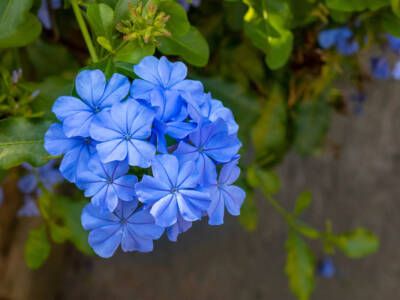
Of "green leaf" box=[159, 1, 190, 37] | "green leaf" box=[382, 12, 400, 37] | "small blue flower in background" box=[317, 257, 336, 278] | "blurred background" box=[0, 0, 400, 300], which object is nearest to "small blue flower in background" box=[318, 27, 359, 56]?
"blurred background" box=[0, 0, 400, 300]

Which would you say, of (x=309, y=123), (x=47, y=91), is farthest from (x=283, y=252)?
(x=47, y=91)

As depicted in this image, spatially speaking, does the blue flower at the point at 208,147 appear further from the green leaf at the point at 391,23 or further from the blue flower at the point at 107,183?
the green leaf at the point at 391,23

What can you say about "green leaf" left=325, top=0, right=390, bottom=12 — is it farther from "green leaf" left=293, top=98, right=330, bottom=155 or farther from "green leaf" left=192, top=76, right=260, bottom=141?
"green leaf" left=293, top=98, right=330, bottom=155

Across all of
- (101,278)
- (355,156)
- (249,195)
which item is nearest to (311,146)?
(249,195)

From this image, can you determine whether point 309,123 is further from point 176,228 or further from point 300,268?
point 176,228

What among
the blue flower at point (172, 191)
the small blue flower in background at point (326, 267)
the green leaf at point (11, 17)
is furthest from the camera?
the small blue flower in background at point (326, 267)

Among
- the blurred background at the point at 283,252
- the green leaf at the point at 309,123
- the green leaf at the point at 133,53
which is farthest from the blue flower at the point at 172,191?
the blurred background at the point at 283,252

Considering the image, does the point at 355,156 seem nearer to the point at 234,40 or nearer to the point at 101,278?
the point at 234,40
